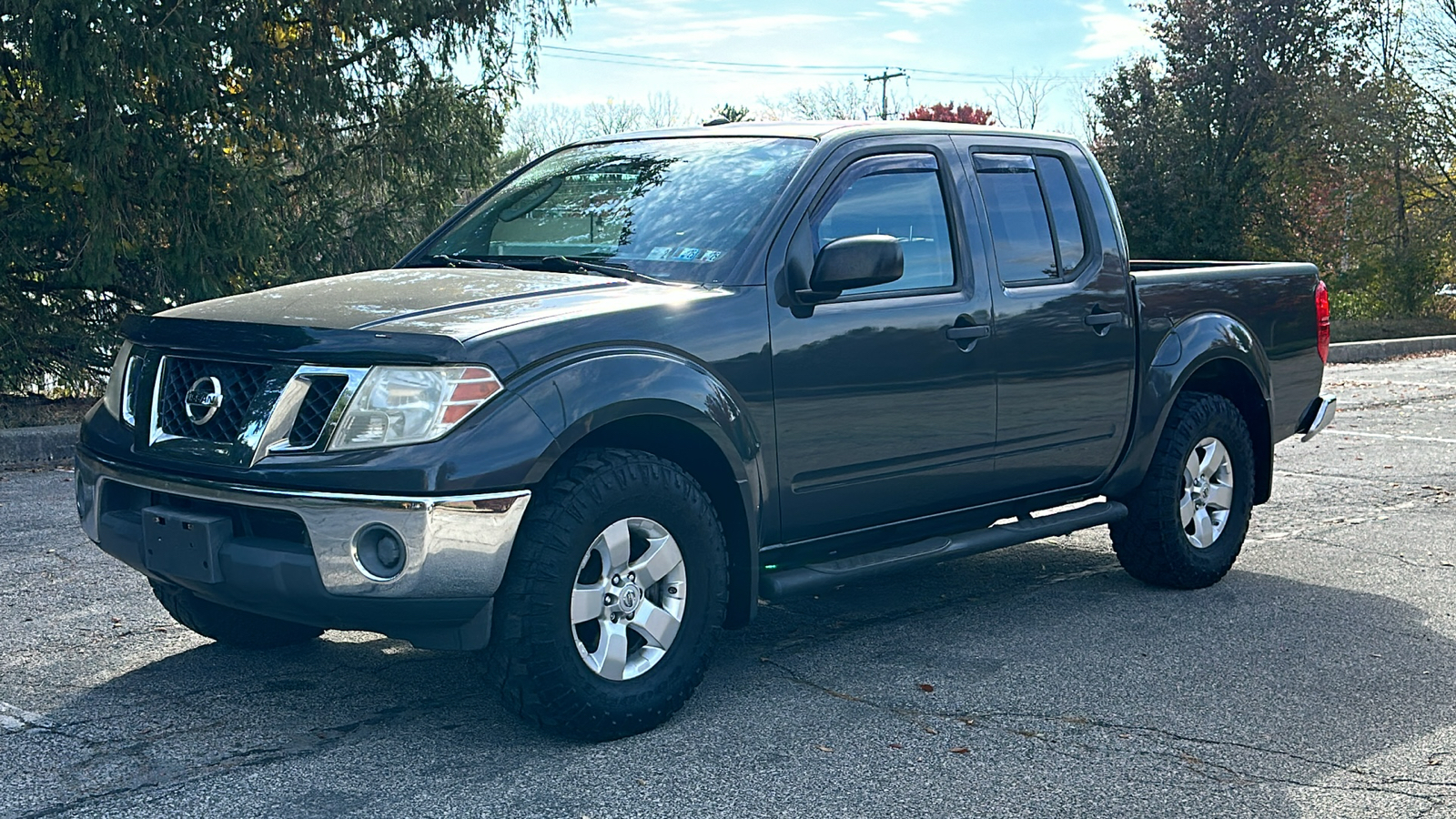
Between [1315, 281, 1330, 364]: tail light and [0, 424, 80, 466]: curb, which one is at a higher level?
[1315, 281, 1330, 364]: tail light

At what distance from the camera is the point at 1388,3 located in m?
27.1

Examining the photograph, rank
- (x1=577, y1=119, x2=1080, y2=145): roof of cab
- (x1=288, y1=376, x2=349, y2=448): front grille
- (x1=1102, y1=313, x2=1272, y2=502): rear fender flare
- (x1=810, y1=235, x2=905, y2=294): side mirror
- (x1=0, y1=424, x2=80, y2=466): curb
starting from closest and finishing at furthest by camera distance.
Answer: (x1=288, y1=376, x2=349, y2=448): front grille, (x1=810, y1=235, x2=905, y2=294): side mirror, (x1=577, y1=119, x2=1080, y2=145): roof of cab, (x1=1102, y1=313, x2=1272, y2=502): rear fender flare, (x1=0, y1=424, x2=80, y2=466): curb

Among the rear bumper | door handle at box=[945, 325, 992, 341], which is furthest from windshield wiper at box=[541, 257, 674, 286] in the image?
the rear bumper

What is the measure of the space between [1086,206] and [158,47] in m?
7.46

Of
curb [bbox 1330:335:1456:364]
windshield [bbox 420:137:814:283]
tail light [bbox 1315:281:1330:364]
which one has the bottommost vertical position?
curb [bbox 1330:335:1456:364]

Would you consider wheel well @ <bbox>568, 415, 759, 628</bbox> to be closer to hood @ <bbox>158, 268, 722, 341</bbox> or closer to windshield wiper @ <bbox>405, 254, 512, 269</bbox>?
hood @ <bbox>158, 268, 722, 341</bbox>

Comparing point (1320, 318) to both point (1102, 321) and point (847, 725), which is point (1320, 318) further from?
point (847, 725)

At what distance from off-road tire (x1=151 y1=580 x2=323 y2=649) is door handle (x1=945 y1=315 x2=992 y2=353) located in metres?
2.38

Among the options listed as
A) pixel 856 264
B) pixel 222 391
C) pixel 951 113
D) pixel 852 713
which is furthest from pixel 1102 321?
pixel 951 113

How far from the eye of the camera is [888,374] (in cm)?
495

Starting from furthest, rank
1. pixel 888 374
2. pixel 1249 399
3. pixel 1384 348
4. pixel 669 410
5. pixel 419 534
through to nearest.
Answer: pixel 1384 348 → pixel 1249 399 → pixel 888 374 → pixel 669 410 → pixel 419 534

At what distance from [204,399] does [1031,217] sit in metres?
3.21

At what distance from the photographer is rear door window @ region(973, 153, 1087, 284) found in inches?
219

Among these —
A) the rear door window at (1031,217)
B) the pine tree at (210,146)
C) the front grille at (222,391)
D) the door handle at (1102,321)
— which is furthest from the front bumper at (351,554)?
the pine tree at (210,146)
